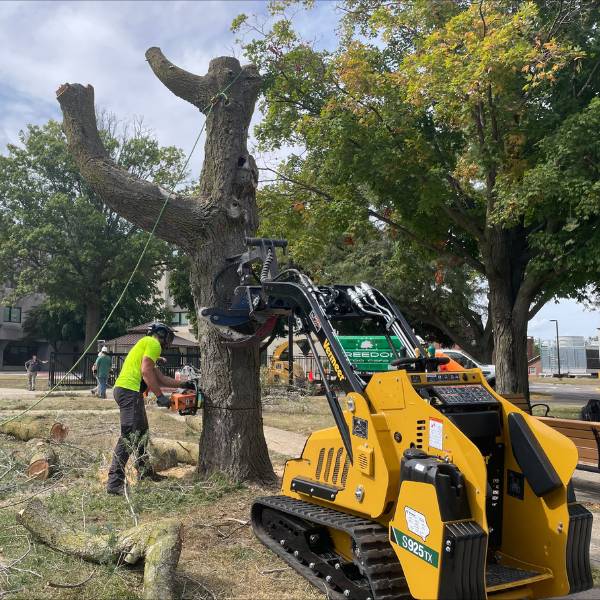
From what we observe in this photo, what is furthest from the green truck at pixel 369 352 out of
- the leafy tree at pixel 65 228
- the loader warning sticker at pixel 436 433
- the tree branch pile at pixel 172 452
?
the leafy tree at pixel 65 228

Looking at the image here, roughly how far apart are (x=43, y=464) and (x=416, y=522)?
5280 millimetres

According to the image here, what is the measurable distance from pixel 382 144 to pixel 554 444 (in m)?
10.2

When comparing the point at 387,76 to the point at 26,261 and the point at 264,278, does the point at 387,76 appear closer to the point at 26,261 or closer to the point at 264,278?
the point at 264,278

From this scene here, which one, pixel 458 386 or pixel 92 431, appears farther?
pixel 92 431

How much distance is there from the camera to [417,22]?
45.6 feet

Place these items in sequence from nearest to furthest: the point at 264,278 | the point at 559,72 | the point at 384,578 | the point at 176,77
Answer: the point at 384,578 → the point at 264,278 → the point at 176,77 → the point at 559,72

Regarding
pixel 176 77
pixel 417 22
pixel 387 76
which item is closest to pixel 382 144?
pixel 387 76

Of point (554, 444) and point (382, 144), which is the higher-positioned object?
point (382, 144)

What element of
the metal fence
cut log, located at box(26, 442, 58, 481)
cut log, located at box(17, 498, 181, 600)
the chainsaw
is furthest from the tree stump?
the metal fence

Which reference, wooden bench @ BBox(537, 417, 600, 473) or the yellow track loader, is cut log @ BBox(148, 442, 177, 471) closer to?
the yellow track loader

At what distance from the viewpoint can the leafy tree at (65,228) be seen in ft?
118

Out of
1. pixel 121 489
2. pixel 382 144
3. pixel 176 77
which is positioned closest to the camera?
pixel 121 489

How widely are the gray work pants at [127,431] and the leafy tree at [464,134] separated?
7.36m

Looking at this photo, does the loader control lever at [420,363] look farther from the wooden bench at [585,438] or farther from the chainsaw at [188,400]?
the wooden bench at [585,438]
